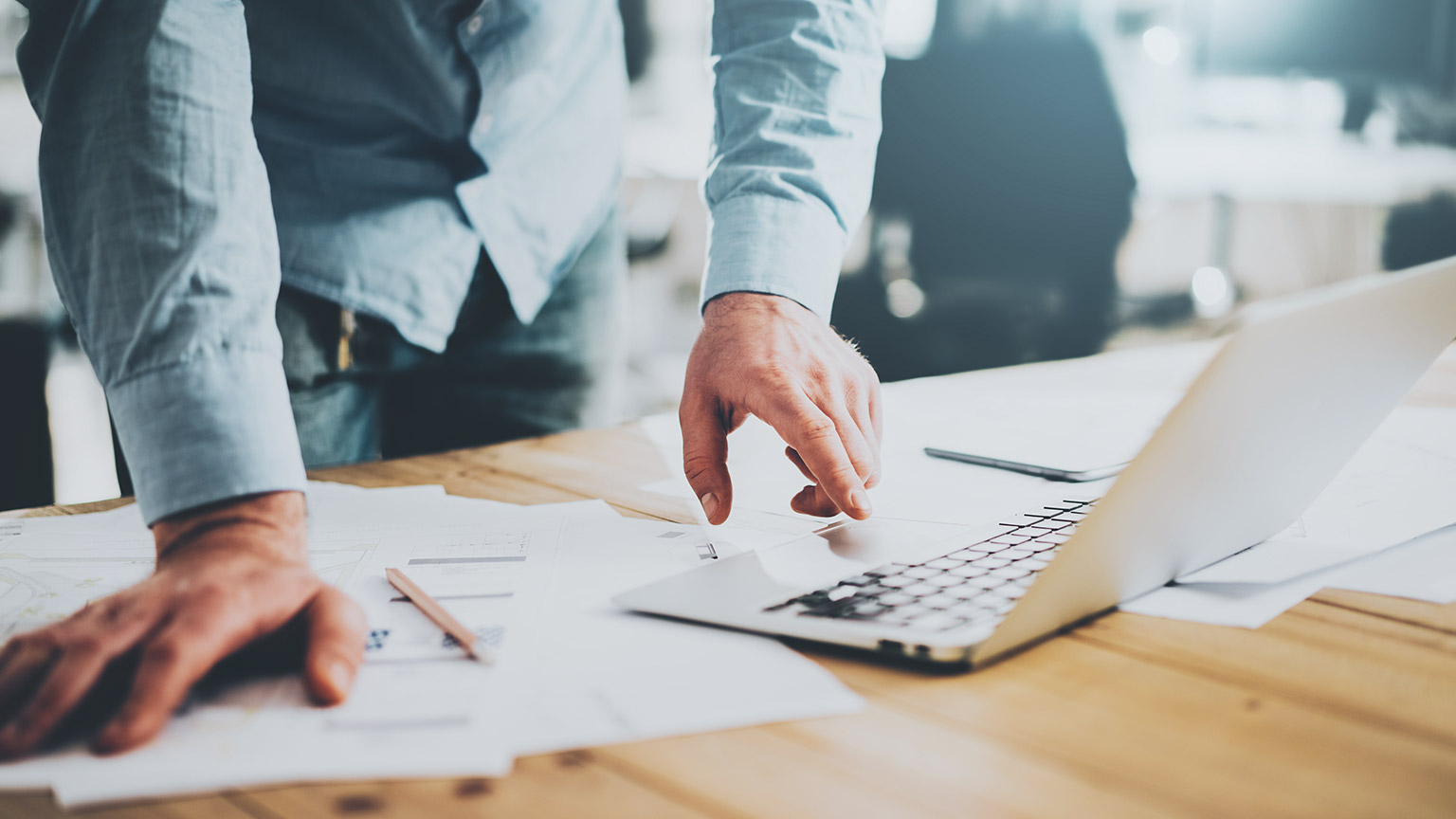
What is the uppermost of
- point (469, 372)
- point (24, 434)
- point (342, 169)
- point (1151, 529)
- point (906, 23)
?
point (906, 23)

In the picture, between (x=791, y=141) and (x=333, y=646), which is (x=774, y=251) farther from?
(x=333, y=646)

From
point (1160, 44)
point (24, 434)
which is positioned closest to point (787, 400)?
point (24, 434)

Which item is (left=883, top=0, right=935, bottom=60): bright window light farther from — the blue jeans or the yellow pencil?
the yellow pencil

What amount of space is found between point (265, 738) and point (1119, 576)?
0.35m

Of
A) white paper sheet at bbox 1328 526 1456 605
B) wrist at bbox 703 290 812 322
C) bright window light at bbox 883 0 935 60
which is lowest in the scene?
white paper sheet at bbox 1328 526 1456 605

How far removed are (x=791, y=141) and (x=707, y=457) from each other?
0.31 metres

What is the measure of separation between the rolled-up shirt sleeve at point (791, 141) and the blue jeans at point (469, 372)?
12.4 inches

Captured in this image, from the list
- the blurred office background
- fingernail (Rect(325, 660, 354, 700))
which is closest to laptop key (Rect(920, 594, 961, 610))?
fingernail (Rect(325, 660, 354, 700))

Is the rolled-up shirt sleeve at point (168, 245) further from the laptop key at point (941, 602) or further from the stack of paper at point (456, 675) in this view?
the laptop key at point (941, 602)

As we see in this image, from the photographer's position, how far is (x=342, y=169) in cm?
88

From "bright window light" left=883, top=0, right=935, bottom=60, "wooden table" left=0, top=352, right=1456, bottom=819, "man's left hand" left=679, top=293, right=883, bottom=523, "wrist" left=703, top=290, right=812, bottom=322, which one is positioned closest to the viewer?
"wooden table" left=0, top=352, right=1456, bottom=819

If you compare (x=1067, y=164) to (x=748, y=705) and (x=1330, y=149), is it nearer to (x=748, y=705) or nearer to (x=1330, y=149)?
(x=1330, y=149)

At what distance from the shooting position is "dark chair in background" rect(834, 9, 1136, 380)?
2061 millimetres

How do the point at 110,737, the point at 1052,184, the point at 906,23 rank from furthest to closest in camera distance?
the point at 906,23
the point at 1052,184
the point at 110,737
